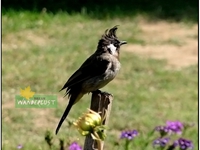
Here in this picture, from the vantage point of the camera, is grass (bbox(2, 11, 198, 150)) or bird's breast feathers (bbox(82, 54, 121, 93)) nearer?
bird's breast feathers (bbox(82, 54, 121, 93))

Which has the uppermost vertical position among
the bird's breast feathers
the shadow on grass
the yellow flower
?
the shadow on grass

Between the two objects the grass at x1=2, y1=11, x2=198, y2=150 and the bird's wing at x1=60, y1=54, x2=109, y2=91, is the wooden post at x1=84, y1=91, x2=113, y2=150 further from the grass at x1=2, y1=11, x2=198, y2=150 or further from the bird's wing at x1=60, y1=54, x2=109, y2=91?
the grass at x1=2, y1=11, x2=198, y2=150

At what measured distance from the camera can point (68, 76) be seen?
823 centimetres

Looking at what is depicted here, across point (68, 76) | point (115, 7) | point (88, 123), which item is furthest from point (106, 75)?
point (115, 7)

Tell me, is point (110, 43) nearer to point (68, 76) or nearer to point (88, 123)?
point (88, 123)

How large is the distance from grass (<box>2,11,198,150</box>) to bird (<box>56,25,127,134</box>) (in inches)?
38.8

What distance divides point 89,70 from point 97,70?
0.37ft

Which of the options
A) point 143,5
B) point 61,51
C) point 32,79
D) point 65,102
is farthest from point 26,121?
point 143,5

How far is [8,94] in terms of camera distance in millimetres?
7676

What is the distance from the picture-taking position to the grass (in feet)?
22.4

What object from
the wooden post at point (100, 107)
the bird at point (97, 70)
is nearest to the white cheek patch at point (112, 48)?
the bird at point (97, 70)

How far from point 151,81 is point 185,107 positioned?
2.86 feet

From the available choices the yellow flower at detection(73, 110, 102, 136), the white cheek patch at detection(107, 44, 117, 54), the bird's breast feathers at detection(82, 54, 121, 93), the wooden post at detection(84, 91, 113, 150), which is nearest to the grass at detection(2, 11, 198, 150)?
the bird's breast feathers at detection(82, 54, 121, 93)

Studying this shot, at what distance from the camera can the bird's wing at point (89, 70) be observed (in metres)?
4.43
